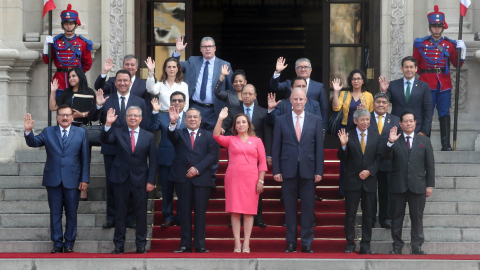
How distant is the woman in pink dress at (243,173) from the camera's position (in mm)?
7945

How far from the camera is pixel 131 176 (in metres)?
7.99

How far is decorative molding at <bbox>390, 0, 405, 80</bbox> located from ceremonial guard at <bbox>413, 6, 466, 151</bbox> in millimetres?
839

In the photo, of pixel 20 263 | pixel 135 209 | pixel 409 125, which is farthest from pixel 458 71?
pixel 20 263

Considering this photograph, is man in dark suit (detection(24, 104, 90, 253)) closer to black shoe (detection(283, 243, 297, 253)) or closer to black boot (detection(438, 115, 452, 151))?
black shoe (detection(283, 243, 297, 253))

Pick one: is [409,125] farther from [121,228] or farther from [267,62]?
[267,62]

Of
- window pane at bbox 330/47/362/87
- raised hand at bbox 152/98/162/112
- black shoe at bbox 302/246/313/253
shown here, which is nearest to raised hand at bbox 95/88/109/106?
raised hand at bbox 152/98/162/112

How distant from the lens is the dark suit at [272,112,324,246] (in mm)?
7953

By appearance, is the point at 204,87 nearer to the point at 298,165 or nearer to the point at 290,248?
the point at 298,165

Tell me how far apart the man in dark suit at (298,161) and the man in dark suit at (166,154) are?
1.25 metres

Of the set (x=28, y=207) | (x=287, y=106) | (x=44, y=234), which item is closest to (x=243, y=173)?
(x=287, y=106)

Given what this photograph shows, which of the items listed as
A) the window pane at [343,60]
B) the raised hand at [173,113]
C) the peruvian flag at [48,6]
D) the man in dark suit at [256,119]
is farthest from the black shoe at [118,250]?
the window pane at [343,60]

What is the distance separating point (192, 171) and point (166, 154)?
66 cm

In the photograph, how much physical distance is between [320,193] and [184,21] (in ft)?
13.4

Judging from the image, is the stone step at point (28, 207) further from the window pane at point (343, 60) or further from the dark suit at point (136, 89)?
the window pane at point (343, 60)
